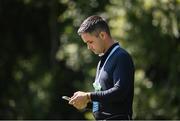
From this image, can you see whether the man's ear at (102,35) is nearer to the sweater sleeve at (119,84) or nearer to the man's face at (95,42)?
the man's face at (95,42)

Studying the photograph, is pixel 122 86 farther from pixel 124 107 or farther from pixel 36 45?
pixel 36 45

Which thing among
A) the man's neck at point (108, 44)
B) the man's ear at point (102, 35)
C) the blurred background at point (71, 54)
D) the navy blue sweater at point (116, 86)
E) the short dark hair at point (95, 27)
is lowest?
the blurred background at point (71, 54)

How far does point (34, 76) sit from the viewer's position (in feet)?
35.5

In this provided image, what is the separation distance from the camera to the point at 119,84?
4.06 meters

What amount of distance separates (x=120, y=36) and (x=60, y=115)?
2.59 meters

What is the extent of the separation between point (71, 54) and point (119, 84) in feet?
19.3

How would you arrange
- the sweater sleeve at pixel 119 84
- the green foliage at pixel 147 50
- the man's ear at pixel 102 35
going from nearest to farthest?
the sweater sleeve at pixel 119 84, the man's ear at pixel 102 35, the green foliage at pixel 147 50

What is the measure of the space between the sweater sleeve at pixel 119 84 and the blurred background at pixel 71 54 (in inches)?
166

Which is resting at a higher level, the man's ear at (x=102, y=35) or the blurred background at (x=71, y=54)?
Result: the man's ear at (x=102, y=35)

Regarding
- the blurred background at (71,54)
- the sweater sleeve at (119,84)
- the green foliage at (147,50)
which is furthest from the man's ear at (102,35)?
the green foliage at (147,50)

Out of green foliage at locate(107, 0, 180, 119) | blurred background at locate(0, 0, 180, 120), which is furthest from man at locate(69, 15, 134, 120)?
green foliage at locate(107, 0, 180, 119)

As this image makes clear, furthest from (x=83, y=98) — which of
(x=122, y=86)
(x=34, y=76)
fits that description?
(x=34, y=76)

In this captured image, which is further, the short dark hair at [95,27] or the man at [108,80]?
the short dark hair at [95,27]

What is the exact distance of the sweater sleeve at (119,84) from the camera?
13.3 feet
